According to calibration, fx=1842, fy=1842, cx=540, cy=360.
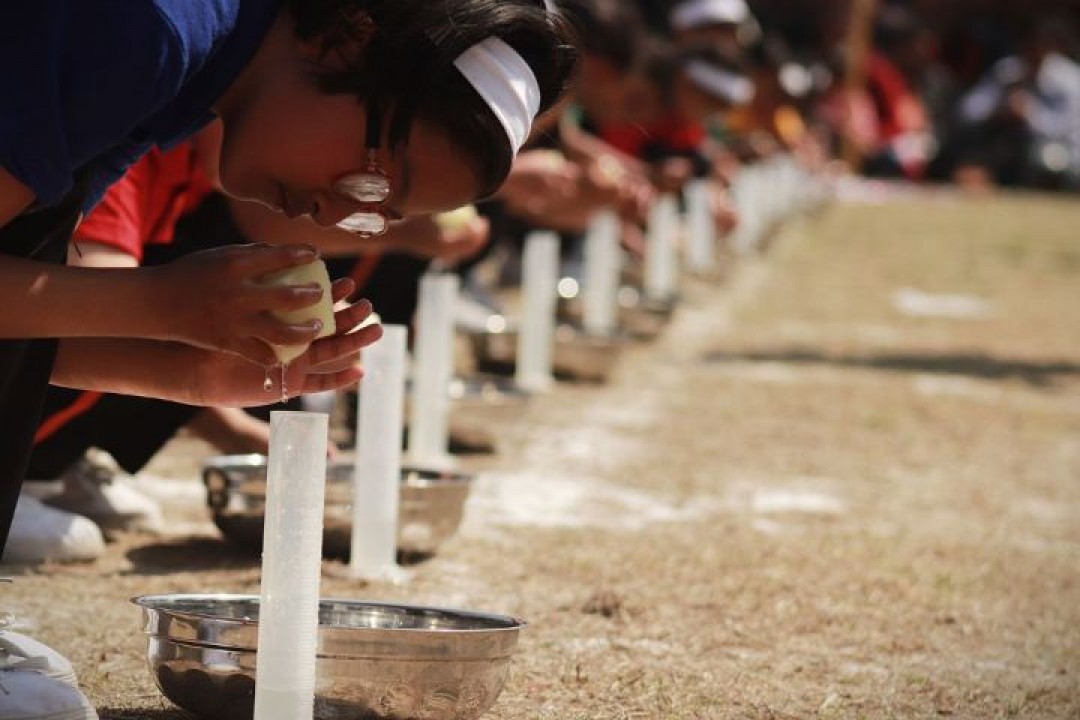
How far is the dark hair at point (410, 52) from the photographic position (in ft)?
5.54

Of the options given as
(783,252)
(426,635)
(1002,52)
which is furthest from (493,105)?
(1002,52)

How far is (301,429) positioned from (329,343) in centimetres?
9

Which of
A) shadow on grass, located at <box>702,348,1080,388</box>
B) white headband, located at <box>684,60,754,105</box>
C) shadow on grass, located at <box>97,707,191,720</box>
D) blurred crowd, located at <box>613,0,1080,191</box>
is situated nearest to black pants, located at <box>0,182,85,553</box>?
shadow on grass, located at <box>97,707,191,720</box>

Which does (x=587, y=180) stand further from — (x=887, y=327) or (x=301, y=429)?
(x=301, y=429)

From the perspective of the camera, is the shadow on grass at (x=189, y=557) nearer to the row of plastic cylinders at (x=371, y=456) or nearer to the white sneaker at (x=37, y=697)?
the row of plastic cylinders at (x=371, y=456)

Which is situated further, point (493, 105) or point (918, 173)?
point (918, 173)

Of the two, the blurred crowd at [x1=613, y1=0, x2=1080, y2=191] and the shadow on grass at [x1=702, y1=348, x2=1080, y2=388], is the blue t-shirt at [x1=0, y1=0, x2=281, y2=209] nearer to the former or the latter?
the shadow on grass at [x1=702, y1=348, x2=1080, y2=388]

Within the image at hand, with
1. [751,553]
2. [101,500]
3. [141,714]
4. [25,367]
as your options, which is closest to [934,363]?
[751,553]

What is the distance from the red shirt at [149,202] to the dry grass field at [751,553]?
0.52 metres

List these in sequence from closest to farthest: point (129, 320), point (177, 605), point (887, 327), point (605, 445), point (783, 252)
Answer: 1. point (129, 320)
2. point (177, 605)
3. point (605, 445)
4. point (887, 327)
5. point (783, 252)

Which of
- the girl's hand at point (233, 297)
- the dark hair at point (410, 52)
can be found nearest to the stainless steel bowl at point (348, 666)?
the girl's hand at point (233, 297)

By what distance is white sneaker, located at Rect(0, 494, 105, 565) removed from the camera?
2822mm

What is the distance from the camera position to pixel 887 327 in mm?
7926

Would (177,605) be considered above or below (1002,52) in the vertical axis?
below
